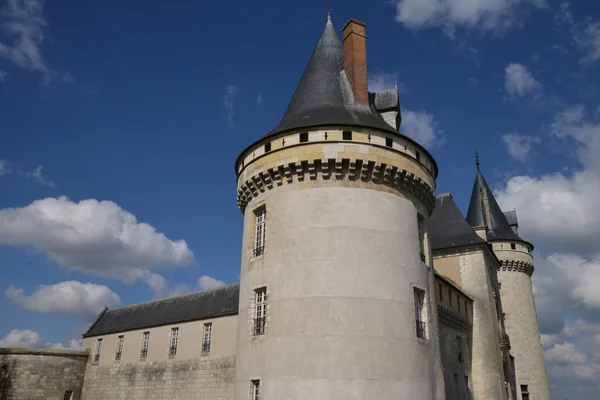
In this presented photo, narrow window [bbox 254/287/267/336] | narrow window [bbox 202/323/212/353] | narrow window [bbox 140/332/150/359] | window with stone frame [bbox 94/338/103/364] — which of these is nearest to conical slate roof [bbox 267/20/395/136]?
narrow window [bbox 254/287/267/336]

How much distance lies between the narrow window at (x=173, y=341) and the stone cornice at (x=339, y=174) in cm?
1228

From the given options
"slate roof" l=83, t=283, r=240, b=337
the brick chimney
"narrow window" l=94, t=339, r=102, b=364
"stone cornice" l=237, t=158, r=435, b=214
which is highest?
the brick chimney

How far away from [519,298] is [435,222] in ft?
28.9

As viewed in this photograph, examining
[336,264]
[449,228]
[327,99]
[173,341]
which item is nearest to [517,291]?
[449,228]

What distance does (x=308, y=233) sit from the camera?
1179cm

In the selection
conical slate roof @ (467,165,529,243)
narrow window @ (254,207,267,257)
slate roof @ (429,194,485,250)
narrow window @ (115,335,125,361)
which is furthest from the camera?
conical slate roof @ (467,165,529,243)

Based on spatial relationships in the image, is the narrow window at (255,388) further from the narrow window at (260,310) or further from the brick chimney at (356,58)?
the brick chimney at (356,58)

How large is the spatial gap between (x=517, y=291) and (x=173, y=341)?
19903 mm

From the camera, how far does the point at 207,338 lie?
20906mm

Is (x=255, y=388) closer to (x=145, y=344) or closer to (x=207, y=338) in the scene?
(x=207, y=338)

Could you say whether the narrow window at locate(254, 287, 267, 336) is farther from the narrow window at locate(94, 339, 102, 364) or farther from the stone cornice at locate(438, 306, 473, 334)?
the narrow window at locate(94, 339, 102, 364)

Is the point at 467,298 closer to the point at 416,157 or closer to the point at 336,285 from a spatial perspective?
the point at 416,157

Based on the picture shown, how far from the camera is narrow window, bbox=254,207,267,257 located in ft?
42.0

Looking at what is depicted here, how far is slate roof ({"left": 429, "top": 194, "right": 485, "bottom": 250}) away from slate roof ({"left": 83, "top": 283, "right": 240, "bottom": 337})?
388 inches
